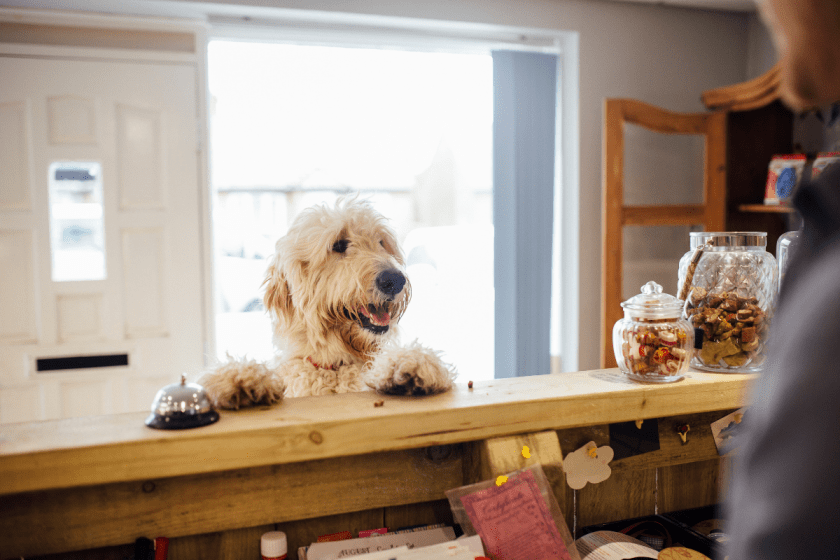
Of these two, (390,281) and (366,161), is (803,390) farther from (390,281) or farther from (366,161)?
(366,161)

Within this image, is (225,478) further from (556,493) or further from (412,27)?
(412,27)

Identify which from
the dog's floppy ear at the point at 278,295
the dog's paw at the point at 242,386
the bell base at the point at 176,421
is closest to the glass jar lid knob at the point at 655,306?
the dog's paw at the point at 242,386

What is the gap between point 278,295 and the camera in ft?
5.69

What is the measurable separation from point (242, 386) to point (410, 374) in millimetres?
280

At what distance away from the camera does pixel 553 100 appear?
351 cm

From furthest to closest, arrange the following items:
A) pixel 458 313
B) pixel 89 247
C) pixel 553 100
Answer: pixel 458 313 < pixel 553 100 < pixel 89 247

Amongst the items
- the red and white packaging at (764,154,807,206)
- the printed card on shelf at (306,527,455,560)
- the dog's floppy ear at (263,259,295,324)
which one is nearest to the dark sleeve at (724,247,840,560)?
the printed card on shelf at (306,527,455,560)

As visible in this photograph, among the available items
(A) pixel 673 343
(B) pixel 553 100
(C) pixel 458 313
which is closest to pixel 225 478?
(A) pixel 673 343

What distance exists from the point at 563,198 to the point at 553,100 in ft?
1.88

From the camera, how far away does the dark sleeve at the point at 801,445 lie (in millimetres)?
357

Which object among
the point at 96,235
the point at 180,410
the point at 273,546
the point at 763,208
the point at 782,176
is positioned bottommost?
the point at 273,546

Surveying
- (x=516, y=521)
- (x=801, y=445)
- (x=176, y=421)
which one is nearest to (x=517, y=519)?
(x=516, y=521)

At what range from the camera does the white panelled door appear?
2834 mm

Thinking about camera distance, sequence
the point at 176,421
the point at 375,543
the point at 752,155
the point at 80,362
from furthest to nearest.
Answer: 1. the point at 752,155
2. the point at 80,362
3. the point at 375,543
4. the point at 176,421
